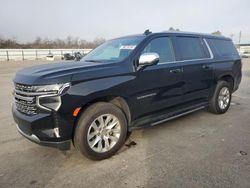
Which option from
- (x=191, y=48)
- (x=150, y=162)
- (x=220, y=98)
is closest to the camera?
(x=150, y=162)

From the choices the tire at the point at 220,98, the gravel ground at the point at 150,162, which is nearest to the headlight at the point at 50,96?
the gravel ground at the point at 150,162

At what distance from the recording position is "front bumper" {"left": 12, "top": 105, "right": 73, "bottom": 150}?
2885mm

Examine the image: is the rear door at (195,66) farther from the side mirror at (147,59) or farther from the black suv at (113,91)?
the side mirror at (147,59)

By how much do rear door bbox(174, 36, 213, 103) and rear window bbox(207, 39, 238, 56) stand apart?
397 mm

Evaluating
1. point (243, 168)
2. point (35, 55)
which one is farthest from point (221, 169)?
point (35, 55)

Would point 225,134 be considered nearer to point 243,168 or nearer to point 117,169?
point 243,168

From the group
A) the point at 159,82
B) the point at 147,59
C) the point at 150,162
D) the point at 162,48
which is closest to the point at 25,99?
the point at 147,59

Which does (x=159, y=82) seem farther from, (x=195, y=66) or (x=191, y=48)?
(x=191, y=48)

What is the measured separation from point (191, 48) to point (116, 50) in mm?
1624

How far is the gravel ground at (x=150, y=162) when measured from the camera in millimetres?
2789

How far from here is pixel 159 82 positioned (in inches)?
152

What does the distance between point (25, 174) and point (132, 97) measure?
1.86 meters

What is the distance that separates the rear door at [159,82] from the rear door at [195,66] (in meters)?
0.20

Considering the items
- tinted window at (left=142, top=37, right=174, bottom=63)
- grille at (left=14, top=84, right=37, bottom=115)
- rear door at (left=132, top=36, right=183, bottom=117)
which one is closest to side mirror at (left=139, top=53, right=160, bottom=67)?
rear door at (left=132, top=36, right=183, bottom=117)
